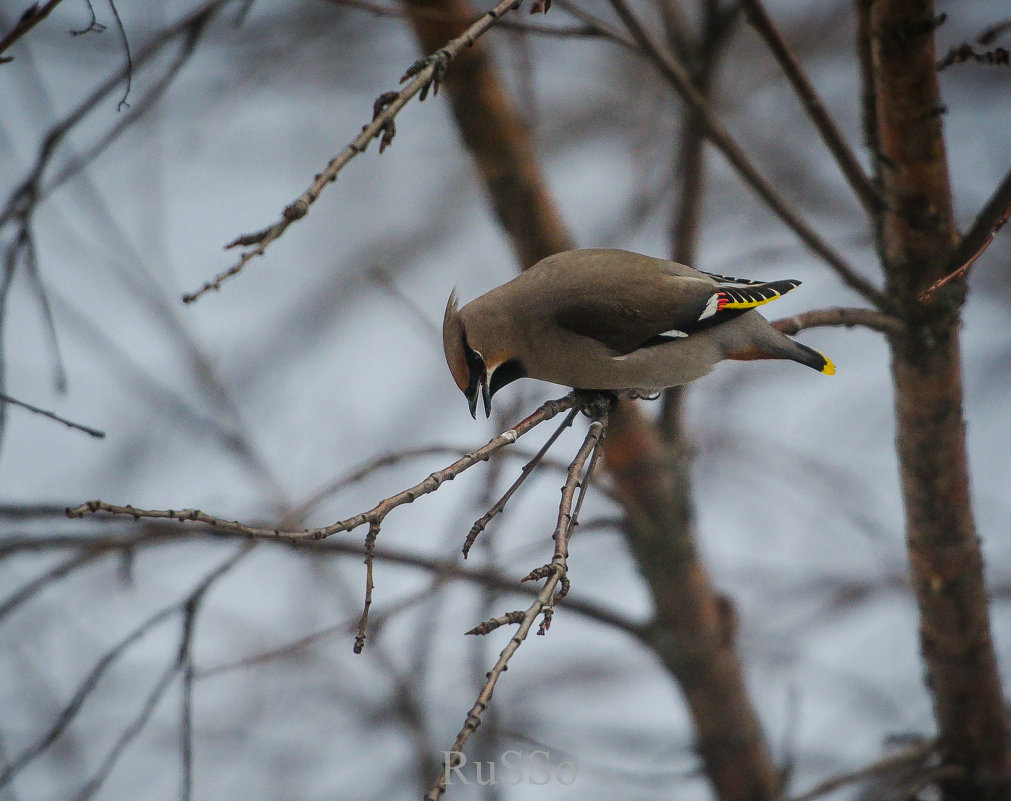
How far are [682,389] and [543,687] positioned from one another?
2609 millimetres

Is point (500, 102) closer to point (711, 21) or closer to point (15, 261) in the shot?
point (711, 21)

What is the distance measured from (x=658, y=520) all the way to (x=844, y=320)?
154 centimetres

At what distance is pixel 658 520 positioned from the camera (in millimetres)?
3883

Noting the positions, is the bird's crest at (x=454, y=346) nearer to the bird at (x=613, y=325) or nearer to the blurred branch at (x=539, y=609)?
the bird at (x=613, y=325)

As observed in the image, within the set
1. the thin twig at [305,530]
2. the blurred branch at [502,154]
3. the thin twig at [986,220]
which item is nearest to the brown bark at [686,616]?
the blurred branch at [502,154]

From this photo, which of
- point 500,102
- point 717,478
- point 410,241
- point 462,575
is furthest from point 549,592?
point 410,241

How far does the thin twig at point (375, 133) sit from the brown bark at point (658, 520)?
7.49 feet

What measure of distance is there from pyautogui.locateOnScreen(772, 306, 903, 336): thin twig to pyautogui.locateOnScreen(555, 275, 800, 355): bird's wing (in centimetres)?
48

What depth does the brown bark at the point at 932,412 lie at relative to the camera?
8.04ft

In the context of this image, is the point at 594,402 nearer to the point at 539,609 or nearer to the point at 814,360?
the point at 814,360

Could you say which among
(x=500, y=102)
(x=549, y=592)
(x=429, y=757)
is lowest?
(x=549, y=592)

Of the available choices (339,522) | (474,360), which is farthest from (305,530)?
(474,360)

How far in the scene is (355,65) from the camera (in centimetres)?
721

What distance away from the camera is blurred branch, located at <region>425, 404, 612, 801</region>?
4.20 feet
